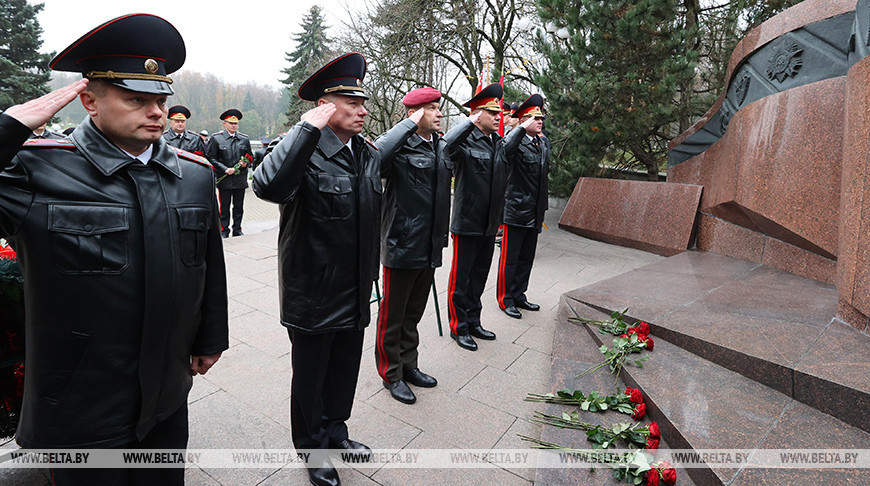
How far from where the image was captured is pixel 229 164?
9211mm

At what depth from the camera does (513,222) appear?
500 cm

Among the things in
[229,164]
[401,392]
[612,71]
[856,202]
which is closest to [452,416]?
[401,392]

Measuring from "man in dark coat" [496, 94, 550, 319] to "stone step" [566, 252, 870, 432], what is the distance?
68 cm

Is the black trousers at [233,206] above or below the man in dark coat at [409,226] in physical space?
below

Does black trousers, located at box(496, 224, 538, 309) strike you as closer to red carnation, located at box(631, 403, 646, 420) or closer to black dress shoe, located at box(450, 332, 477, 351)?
black dress shoe, located at box(450, 332, 477, 351)

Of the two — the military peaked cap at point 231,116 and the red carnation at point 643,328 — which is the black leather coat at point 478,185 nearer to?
the red carnation at point 643,328

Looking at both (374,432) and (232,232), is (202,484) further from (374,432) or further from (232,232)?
(232,232)

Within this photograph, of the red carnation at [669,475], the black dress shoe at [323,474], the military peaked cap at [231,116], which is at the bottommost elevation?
the black dress shoe at [323,474]

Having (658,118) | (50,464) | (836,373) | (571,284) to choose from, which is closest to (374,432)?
(50,464)

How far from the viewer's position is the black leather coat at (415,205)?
331 centimetres

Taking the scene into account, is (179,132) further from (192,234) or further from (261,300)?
(192,234)

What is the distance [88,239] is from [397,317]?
2.12 m

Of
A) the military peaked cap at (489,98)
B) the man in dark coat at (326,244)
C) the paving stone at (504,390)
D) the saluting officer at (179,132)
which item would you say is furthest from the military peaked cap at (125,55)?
the saluting officer at (179,132)

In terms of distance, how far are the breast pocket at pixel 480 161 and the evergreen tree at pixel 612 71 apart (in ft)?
14.8
